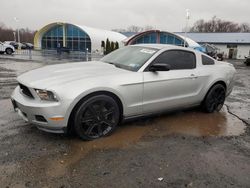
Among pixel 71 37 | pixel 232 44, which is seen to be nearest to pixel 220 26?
pixel 232 44

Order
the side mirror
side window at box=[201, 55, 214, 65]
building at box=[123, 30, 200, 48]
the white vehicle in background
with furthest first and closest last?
1. building at box=[123, 30, 200, 48]
2. the white vehicle in background
3. side window at box=[201, 55, 214, 65]
4. the side mirror

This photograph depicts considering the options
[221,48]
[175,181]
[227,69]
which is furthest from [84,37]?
[175,181]

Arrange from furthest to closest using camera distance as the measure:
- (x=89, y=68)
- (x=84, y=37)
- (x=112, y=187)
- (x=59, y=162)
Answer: (x=84, y=37), (x=89, y=68), (x=59, y=162), (x=112, y=187)

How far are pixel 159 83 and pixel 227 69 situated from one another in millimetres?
2268

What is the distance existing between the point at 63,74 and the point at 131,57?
1.41m

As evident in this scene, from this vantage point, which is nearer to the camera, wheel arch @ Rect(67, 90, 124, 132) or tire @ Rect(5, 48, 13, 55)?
wheel arch @ Rect(67, 90, 124, 132)

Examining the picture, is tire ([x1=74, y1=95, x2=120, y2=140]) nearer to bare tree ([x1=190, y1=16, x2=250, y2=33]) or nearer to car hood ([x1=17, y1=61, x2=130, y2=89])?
car hood ([x1=17, y1=61, x2=130, y2=89])

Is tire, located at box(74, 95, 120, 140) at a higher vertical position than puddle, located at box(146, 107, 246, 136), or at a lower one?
higher

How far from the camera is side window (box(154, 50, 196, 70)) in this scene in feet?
14.5

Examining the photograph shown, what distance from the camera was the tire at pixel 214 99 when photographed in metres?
5.23

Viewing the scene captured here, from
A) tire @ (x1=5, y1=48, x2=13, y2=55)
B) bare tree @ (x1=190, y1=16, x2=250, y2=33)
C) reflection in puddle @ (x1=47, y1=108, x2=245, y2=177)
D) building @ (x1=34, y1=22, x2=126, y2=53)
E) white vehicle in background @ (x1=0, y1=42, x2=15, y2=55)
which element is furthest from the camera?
bare tree @ (x1=190, y1=16, x2=250, y2=33)

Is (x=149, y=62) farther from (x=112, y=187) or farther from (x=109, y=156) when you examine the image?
(x=112, y=187)

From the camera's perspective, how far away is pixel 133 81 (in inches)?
152

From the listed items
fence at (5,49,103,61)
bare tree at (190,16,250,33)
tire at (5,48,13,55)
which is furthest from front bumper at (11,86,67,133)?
bare tree at (190,16,250,33)
